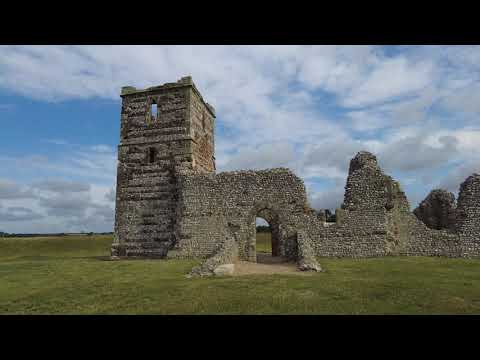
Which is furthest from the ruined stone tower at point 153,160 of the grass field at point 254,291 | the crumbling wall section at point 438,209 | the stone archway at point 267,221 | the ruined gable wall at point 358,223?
the crumbling wall section at point 438,209

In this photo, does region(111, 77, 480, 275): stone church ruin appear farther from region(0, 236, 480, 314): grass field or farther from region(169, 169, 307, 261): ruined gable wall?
region(0, 236, 480, 314): grass field

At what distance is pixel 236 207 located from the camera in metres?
19.2

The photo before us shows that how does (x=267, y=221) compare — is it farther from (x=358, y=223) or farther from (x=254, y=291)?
(x=254, y=291)

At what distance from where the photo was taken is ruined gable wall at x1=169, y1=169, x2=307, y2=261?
18672 millimetres

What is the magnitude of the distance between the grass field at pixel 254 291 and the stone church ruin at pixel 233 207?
9.89 ft

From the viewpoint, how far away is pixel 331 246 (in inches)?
711

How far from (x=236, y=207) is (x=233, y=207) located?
0.55 feet

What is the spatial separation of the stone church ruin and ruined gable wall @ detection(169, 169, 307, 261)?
0.05 m

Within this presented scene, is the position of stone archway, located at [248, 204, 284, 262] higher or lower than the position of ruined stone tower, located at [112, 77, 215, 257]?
lower

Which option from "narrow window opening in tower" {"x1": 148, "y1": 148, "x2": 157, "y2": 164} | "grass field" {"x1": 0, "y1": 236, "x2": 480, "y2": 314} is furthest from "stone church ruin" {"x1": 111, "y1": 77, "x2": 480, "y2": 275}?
"grass field" {"x1": 0, "y1": 236, "x2": 480, "y2": 314}

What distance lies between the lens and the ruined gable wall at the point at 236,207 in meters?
18.7

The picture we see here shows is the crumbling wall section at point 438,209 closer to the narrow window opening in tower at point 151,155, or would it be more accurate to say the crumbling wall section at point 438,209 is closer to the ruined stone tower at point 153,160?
the ruined stone tower at point 153,160
